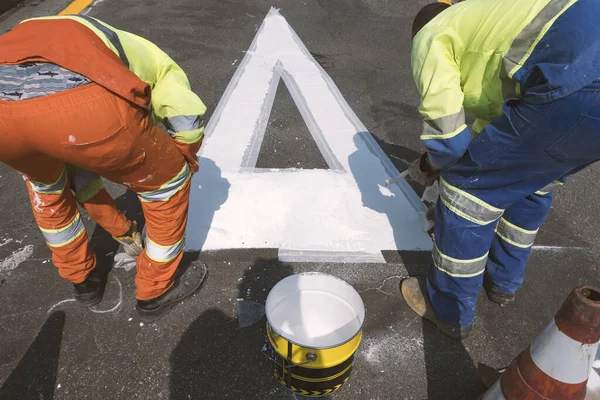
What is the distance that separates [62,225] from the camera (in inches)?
94.0

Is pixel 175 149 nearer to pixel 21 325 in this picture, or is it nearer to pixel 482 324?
→ pixel 21 325

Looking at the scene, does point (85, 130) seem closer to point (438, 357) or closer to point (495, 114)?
point (495, 114)

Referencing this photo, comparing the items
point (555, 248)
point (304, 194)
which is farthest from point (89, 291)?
point (555, 248)

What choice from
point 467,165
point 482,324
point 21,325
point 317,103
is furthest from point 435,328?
point 317,103

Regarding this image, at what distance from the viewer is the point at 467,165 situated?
2.10 metres

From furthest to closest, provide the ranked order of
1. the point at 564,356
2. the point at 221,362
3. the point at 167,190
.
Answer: the point at 221,362
the point at 167,190
the point at 564,356

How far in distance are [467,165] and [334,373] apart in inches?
44.9

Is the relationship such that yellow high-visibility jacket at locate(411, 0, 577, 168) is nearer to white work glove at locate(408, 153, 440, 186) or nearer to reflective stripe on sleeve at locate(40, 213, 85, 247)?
white work glove at locate(408, 153, 440, 186)

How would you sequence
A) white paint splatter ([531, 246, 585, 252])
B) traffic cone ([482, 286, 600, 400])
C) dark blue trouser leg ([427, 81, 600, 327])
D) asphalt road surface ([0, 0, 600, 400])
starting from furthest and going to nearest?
white paint splatter ([531, 246, 585, 252]), asphalt road surface ([0, 0, 600, 400]), dark blue trouser leg ([427, 81, 600, 327]), traffic cone ([482, 286, 600, 400])

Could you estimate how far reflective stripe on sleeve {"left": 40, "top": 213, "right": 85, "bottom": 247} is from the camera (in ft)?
7.79

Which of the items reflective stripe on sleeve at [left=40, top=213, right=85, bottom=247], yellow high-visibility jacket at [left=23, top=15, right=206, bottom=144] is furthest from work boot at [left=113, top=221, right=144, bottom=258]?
yellow high-visibility jacket at [left=23, top=15, right=206, bottom=144]

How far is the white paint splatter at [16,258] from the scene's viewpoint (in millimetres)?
2834

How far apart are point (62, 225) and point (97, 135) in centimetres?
83

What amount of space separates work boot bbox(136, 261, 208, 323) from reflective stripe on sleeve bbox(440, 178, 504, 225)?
1521mm
